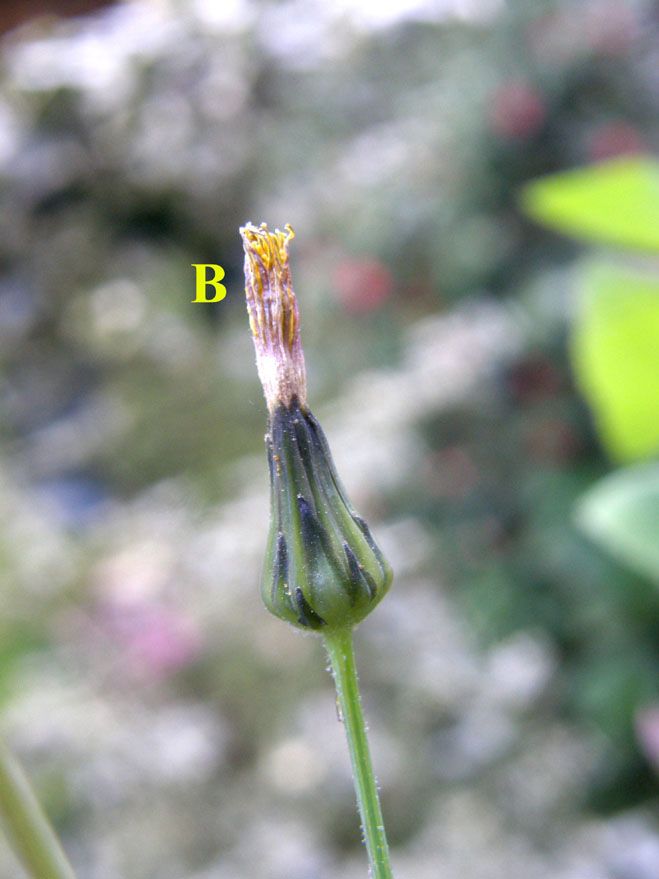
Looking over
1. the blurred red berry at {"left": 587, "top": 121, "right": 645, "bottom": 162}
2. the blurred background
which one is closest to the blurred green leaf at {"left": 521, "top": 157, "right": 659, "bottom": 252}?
the blurred background

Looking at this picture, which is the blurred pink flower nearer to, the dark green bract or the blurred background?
the blurred background

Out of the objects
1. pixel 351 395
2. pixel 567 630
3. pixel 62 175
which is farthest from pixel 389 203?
pixel 62 175

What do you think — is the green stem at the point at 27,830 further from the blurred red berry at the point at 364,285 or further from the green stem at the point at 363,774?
the blurred red berry at the point at 364,285

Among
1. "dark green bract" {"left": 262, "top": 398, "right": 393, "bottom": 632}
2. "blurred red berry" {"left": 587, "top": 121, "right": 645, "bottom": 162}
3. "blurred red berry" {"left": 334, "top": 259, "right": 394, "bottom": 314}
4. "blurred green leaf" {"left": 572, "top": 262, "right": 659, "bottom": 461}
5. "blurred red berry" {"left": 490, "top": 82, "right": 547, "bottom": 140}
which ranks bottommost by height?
"dark green bract" {"left": 262, "top": 398, "right": 393, "bottom": 632}

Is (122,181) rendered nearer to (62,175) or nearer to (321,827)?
(62,175)

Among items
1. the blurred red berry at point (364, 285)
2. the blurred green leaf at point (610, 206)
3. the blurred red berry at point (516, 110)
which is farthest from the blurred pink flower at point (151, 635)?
the blurred green leaf at point (610, 206)

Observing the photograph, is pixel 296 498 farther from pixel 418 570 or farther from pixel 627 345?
pixel 418 570
